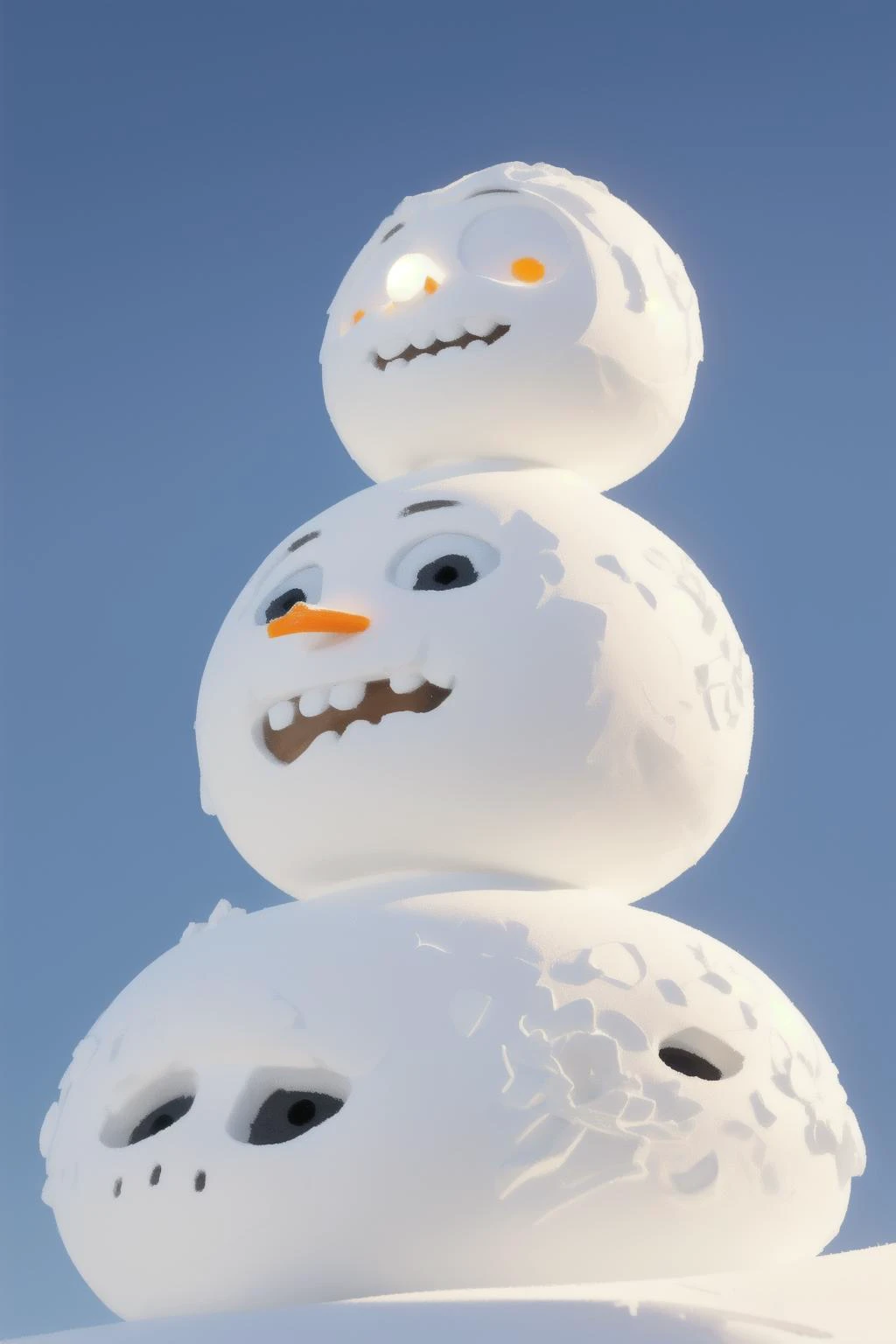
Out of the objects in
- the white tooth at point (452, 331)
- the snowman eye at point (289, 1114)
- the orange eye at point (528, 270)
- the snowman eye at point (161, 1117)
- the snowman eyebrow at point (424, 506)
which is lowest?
the snowman eye at point (289, 1114)

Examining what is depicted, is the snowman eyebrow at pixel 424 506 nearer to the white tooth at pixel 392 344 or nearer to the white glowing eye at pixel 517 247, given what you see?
the white tooth at pixel 392 344

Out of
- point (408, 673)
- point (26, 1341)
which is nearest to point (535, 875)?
point (408, 673)

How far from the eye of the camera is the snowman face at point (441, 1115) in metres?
3.56

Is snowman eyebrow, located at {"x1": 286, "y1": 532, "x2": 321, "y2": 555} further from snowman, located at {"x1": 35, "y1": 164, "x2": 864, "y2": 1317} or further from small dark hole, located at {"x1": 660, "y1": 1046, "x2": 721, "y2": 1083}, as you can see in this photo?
small dark hole, located at {"x1": 660, "y1": 1046, "x2": 721, "y2": 1083}

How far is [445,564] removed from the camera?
182 inches

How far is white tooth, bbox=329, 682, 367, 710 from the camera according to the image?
4.44m

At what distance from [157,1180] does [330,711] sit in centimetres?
133

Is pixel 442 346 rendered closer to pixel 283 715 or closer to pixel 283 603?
pixel 283 603

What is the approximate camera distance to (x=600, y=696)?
14.2 feet

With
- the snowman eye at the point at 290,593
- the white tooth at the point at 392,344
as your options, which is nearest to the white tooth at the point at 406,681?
the snowman eye at the point at 290,593

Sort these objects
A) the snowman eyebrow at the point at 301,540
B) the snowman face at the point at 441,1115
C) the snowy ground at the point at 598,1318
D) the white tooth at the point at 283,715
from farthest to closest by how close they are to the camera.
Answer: the snowman eyebrow at the point at 301,540, the white tooth at the point at 283,715, the snowman face at the point at 441,1115, the snowy ground at the point at 598,1318

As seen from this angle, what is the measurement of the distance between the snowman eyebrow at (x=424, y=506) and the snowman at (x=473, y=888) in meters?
0.01

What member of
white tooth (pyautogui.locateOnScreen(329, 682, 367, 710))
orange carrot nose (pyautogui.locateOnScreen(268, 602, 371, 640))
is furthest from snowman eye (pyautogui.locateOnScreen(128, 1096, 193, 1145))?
orange carrot nose (pyautogui.locateOnScreen(268, 602, 371, 640))

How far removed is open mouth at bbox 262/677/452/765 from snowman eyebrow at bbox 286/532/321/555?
631 millimetres
